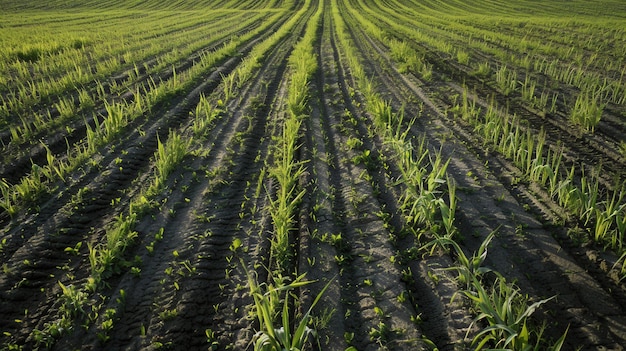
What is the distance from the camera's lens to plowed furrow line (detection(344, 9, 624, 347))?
2289mm

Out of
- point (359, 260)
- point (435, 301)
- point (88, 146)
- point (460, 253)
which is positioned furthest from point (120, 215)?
point (460, 253)

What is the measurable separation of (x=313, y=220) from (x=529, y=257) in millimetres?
1813

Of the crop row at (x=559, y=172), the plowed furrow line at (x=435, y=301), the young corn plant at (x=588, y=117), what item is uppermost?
the young corn plant at (x=588, y=117)

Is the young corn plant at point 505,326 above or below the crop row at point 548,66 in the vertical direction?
below

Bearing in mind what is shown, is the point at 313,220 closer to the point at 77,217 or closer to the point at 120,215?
the point at 120,215

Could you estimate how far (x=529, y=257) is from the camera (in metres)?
2.84

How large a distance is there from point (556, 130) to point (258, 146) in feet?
14.0

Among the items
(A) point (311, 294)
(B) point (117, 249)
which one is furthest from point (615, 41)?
(B) point (117, 249)

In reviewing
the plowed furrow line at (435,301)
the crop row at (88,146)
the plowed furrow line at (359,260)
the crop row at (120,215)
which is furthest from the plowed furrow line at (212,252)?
the crop row at (88,146)

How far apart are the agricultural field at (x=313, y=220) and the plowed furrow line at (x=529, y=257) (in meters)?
0.02

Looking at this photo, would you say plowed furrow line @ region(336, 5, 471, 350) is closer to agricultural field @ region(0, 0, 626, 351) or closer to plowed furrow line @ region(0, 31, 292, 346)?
agricultural field @ region(0, 0, 626, 351)

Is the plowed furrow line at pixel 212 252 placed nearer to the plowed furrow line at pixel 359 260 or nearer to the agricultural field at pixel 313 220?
the agricultural field at pixel 313 220

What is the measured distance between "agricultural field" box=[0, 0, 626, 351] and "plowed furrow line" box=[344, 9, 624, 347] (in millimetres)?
18

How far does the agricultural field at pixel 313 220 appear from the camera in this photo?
2326 millimetres
